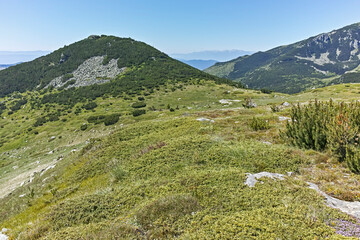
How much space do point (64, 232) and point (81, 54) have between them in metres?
133

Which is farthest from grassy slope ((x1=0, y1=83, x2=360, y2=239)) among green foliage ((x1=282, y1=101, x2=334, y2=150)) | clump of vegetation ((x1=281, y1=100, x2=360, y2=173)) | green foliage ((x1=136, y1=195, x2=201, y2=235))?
green foliage ((x1=282, y1=101, x2=334, y2=150))

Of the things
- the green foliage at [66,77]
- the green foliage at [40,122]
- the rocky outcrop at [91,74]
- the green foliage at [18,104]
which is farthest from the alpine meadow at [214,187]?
the green foliage at [66,77]

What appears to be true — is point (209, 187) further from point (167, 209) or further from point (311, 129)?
point (311, 129)

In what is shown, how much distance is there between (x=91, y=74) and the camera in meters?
100

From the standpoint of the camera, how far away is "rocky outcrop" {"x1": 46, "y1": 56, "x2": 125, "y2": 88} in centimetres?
9350

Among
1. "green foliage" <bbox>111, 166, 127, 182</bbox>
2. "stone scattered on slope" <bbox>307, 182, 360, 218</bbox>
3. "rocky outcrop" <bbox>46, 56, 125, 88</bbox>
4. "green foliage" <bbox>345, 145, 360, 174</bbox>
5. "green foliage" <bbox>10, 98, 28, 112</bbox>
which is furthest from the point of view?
"rocky outcrop" <bbox>46, 56, 125, 88</bbox>

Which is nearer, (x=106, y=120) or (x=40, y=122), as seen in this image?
(x=106, y=120)

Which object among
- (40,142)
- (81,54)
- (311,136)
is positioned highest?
(81,54)

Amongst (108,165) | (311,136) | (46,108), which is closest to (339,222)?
(311,136)

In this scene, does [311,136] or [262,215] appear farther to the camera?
[311,136]

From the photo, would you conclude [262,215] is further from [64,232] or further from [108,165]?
[108,165]

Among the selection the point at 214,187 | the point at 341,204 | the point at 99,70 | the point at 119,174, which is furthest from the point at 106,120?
the point at 99,70

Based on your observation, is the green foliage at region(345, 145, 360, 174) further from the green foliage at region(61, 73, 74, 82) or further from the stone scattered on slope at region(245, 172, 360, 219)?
the green foliage at region(61, 73, 74, 82)

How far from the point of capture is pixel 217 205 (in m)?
6.38
